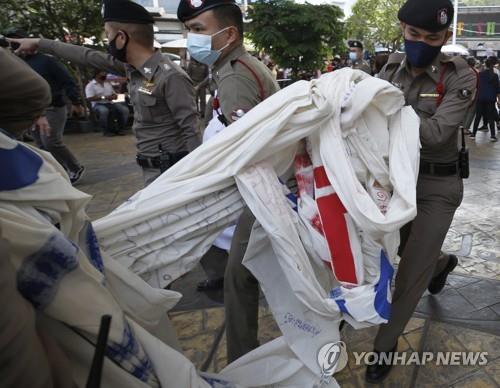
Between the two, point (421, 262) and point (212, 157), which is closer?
point (212, 157)

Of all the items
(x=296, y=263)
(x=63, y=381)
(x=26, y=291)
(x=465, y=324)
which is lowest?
(x=465, y=324)

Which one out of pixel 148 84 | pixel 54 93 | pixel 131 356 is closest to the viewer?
pixel 131 356

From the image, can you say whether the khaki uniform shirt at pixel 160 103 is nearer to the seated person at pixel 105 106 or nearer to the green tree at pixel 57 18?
the green tree at pixel 57 18

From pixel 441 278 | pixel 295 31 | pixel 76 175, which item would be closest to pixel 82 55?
pixel 441 278

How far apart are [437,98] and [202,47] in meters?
1.30

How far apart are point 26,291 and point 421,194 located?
1.89 meters

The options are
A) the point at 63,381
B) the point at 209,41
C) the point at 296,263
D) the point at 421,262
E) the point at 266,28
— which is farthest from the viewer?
the point at 266,28

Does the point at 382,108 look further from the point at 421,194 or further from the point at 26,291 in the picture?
the point at 26,291

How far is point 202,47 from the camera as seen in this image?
8.13 ft

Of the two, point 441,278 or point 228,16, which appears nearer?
point 228,16

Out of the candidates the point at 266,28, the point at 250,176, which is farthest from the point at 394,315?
the point at 266,28

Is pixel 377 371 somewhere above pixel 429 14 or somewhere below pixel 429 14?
below

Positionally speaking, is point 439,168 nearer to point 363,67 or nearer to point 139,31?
point 139,31

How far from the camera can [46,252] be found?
821 millimetres
